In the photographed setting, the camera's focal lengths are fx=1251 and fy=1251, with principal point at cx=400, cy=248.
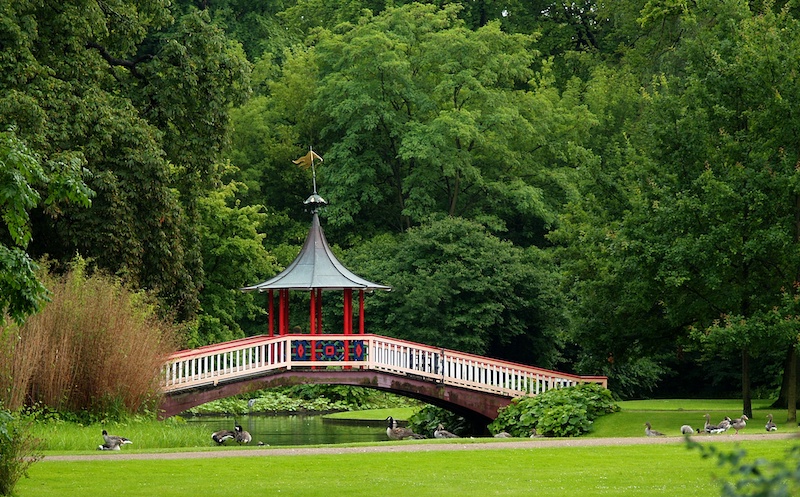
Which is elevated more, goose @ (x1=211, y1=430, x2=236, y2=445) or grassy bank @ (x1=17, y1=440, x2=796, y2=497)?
goose @ (x1=211, y1=430, x2=236, y2=445)

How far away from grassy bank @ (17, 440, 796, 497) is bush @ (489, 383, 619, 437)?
755 centimetres

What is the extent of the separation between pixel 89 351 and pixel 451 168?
2448cm

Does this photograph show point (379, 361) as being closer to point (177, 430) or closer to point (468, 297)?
point (177, 430)

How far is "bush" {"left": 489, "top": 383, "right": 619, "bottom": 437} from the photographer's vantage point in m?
25.5

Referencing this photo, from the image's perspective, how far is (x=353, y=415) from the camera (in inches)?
1487

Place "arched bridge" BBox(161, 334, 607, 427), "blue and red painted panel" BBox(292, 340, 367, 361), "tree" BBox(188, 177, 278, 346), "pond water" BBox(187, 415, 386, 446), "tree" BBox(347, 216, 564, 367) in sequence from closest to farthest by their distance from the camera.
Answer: "arched bridge" BBox(161, 334, 607, 427)
"blue and red painted panel" BBox(292, 340, 367, 361)
"pond water" BBox(187, 415, 386, 446)
"tree" BBox(347, 216, 564, 367)
"tree" BBox(188, 177, 278, 346)

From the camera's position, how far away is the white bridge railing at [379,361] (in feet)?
91.6

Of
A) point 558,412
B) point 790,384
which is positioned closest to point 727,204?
point 790,384

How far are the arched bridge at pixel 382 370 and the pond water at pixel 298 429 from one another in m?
1.40

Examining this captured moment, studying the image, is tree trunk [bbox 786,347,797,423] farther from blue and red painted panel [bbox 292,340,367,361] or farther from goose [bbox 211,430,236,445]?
goose [bbox 211,430,236,445]

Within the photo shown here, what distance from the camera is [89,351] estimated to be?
2184 cm

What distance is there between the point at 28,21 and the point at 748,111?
1449 centimetres

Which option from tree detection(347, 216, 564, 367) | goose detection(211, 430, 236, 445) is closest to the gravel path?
goose detection(211, 430, 236, 445)

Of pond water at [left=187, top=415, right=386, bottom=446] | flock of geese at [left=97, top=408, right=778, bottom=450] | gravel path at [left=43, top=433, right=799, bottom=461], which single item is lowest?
gravel path at [left=43, top=433, right=799, bottom=461]
